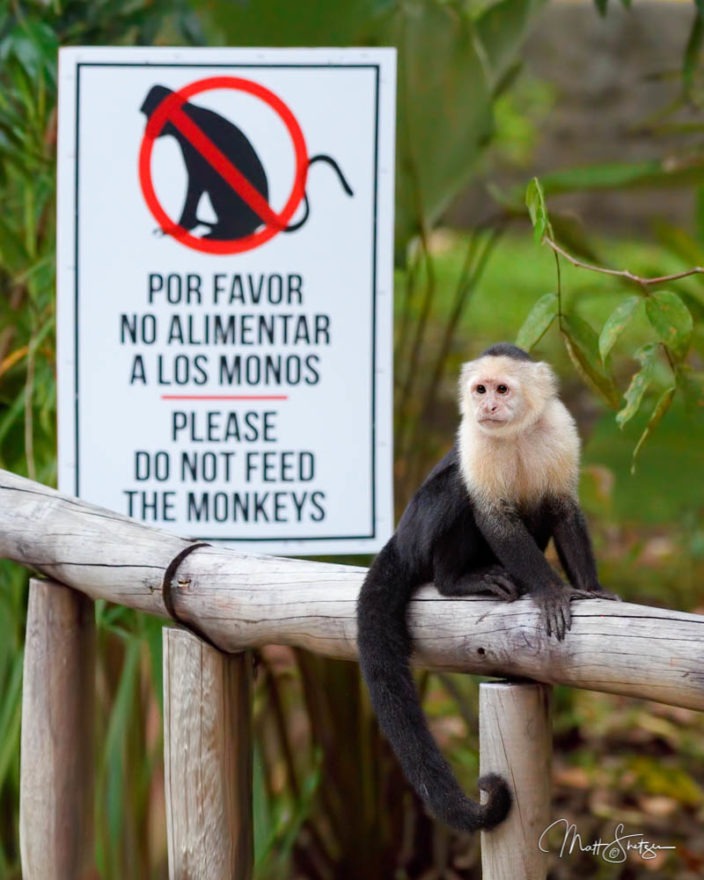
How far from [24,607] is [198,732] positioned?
891 mm

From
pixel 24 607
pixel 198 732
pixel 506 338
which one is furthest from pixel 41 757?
pixel 506 338

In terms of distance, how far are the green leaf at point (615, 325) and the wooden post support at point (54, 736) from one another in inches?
35.4

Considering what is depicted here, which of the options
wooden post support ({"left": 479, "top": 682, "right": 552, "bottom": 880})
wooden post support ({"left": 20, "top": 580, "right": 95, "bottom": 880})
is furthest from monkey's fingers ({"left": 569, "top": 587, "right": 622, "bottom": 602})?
wooden post support ({"left": 20, "top": 580, "right": 95, "bottom": 880})

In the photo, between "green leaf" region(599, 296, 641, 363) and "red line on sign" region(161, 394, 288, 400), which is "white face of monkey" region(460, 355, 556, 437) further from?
"red line on sign" region(161, 394, 288, 400)

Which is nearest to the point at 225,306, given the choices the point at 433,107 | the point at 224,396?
the point at 224,396

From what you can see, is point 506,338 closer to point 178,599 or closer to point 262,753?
point 262,753

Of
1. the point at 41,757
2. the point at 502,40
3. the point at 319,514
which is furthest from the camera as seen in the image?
the point at 502,40

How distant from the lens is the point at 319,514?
1948mm

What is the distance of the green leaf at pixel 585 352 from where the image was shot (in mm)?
1560

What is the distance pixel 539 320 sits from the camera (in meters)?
1.55

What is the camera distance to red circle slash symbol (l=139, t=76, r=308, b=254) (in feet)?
6.37

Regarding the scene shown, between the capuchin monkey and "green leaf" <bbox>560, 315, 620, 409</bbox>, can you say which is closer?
the capuchin monkey

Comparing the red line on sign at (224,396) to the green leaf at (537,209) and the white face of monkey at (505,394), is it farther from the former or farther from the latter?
the green leaf at (537,209)

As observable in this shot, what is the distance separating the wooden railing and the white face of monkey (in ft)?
0.92
